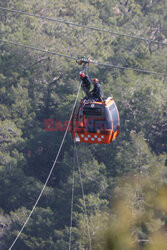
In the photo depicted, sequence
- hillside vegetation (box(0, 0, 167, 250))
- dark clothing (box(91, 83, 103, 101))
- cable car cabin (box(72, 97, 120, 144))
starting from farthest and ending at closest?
hillside vegetation (box(0, 0, 167, 250))
cable car cabin (box(72, 97, 120, 144))
dark clothing (box(91, 83, 103, 101))

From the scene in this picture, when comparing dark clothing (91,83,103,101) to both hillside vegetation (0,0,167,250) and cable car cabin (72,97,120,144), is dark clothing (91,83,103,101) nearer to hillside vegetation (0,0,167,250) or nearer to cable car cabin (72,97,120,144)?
cable car cabin (72,97,120,144)

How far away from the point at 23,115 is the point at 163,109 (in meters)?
12.5

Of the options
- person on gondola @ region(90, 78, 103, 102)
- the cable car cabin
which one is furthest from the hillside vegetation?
person on gondola @ region(90, 78, 103, 102)

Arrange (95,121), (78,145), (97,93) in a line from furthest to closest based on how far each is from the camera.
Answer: (78,145) → (95,121) → (97,93)

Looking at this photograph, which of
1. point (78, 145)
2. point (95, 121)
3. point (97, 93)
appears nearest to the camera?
point (97, 93)

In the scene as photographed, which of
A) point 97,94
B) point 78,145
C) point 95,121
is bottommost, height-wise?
point 78,145

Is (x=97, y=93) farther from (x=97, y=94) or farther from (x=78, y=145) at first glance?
(x=78, y=145)

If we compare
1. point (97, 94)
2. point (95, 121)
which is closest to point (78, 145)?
point (95, 121)

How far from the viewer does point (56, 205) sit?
33.2m

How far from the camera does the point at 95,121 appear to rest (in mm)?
14906

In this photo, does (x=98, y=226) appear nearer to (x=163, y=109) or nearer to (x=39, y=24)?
(x=163, y=109)

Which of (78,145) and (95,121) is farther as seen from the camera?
(78,145)

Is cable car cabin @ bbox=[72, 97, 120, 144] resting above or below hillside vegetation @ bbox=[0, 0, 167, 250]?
above

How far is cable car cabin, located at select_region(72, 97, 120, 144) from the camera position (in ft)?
47.9
